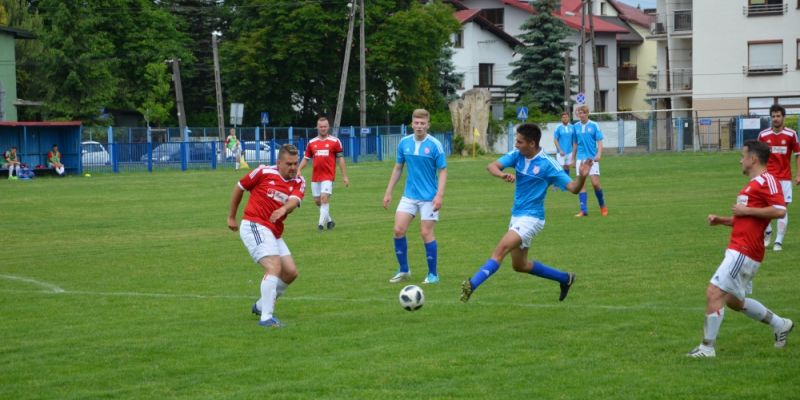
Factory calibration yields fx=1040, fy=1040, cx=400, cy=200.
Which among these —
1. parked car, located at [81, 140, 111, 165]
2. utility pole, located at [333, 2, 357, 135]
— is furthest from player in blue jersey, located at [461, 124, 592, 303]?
utility pole, located at [333, 2, 357, 135]

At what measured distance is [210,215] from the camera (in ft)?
81.1

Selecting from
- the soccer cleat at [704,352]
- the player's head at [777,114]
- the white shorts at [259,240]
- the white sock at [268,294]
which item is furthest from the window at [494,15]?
the soccer cleat at [704,352]

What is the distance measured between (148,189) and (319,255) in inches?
809

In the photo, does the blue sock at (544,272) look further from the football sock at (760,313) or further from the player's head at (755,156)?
the player's head at (755,156)

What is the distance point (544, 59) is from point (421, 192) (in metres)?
63.4

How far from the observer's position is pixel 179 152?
174 ft

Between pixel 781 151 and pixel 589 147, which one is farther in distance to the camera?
pixel 589 147

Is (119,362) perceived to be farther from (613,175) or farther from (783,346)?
(613,175)

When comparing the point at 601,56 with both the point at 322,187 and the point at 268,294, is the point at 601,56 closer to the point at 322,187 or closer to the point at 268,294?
the point at 322,187

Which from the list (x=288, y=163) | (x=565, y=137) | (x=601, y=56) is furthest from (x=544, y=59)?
(x=288, y=163)

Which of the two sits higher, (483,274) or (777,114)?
(777,114)

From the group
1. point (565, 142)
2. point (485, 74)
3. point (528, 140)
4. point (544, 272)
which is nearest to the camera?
point (528, 140)

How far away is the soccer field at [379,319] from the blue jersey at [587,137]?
147 cm

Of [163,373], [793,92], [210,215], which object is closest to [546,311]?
[163,373]
